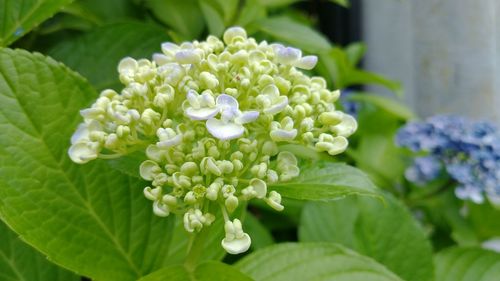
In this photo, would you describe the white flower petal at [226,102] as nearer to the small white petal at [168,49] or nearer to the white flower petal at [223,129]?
the white flower petal at [223,129]

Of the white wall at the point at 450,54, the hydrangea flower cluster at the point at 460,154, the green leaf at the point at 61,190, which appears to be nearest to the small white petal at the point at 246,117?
the green leaf at the point at 61,190

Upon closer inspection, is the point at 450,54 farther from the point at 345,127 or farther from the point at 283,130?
the point at 283,130

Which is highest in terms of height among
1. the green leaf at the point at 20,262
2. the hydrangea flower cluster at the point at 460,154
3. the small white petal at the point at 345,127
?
the small white petal at the point at 345,127

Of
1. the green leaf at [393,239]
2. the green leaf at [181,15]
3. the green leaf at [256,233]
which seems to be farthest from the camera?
the green leaf at [181,15]

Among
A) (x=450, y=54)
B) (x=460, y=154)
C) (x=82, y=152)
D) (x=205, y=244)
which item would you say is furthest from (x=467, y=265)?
(x=450, y=54)

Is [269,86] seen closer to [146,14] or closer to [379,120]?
[146,14]

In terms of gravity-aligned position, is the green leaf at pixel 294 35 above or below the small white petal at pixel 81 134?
below

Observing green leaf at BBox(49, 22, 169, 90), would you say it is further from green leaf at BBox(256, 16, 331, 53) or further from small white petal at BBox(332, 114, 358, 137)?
small white petal at BBox(332, 114, 358, 137)
